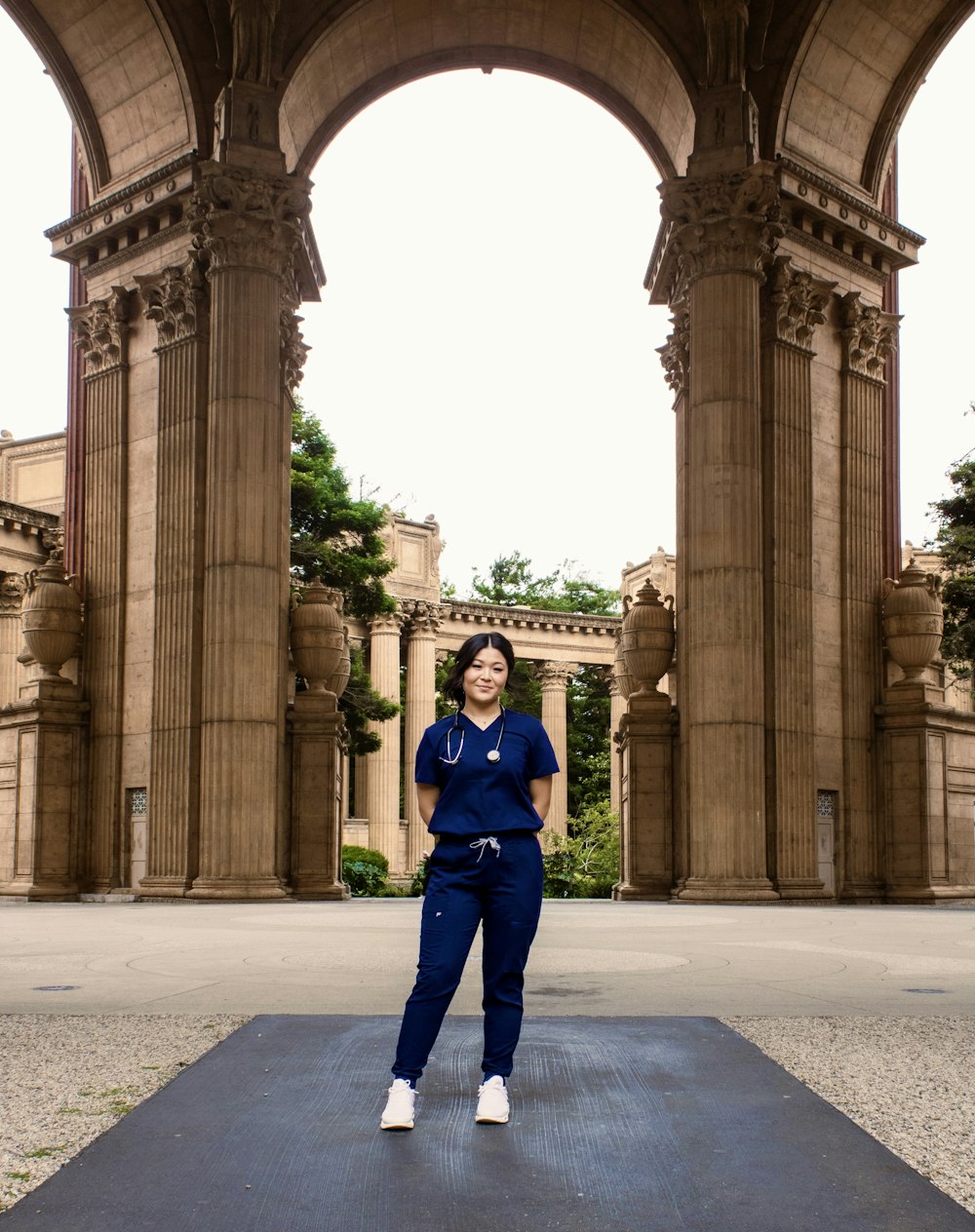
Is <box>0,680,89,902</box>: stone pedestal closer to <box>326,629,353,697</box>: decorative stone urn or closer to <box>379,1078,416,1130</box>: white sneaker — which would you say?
<box>326,629,353,697</box>: decorative stone urn

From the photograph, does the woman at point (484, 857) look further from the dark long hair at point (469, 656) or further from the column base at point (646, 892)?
the column base at point (646, 892)

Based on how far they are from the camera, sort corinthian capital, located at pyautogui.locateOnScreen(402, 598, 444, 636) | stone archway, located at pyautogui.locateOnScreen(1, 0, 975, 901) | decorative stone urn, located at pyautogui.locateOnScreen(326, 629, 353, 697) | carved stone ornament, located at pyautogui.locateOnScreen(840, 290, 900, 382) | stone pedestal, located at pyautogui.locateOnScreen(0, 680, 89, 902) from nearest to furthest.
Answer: stone archway, located at pyautogui.locateOnScreen(1, 0, 975, 901) → stone pedestal, located at pyautogui.locateOnScreen(0, 680, 89, 902) → decorative stone urn, located at pyautogui.locateOnScreen(326, 629, 353, 697) → carved stone ornament, located at pyautogui.locateOnScreen(840, 290, 900, 382) → corinthian capital, located at pyautogui.locateOnScreen(402, 598, 444, 636)

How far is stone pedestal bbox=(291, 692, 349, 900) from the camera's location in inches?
1077

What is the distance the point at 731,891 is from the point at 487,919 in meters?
20.4

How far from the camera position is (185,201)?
27.7 meters

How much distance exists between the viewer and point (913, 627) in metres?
28.2

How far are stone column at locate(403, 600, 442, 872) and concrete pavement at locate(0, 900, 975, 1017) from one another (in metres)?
38.2

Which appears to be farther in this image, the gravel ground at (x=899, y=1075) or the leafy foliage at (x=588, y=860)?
the leafy foliage at (x=588, y=860)

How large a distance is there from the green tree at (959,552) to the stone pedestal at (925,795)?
17.0 feet

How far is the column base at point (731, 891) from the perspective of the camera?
980 inches

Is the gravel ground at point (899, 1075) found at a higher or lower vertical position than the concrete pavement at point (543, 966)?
higher

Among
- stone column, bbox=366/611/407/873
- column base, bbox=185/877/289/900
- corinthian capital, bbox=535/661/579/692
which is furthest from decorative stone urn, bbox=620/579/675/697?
corinthian capital, bbox=535/661/579/692

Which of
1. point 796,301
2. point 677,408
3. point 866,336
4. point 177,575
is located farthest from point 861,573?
point 177,575

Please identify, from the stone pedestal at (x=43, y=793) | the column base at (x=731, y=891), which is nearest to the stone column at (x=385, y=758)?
the stone pedestal at (x=43, y=793)
